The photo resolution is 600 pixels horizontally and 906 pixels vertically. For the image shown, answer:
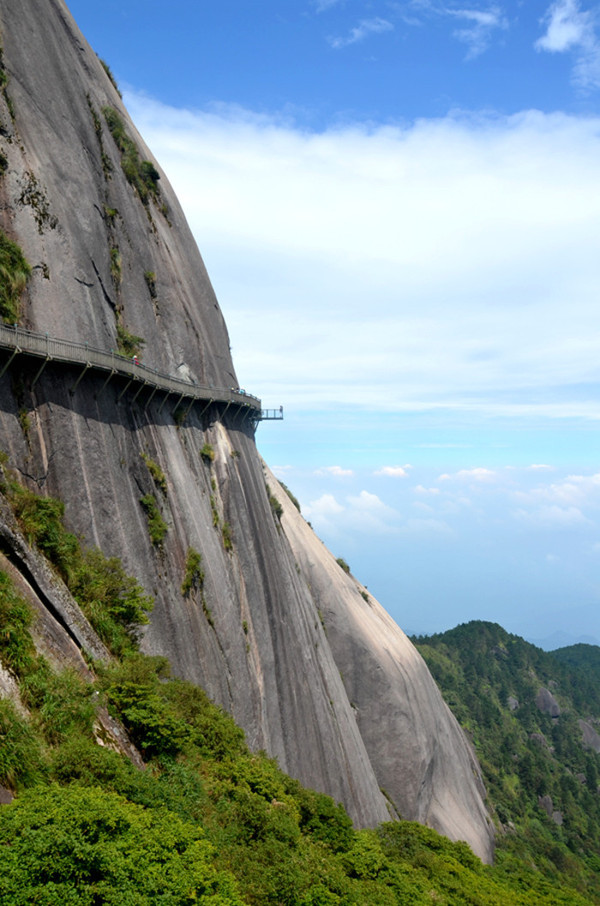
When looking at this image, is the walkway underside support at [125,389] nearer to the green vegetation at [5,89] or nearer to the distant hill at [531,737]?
the green vegetation at [5,89]

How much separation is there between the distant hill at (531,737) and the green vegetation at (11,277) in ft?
204

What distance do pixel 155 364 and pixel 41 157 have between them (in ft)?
31.7

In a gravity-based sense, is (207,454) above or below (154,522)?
above

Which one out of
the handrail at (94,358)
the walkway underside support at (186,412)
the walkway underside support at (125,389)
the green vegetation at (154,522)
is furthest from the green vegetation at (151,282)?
the green vegetation at (154,522)

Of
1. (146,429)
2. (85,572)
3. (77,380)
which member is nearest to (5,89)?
(77,380)

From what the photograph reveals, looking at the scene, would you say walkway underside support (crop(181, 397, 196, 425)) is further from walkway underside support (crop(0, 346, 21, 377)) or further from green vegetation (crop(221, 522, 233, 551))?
walkway underside support (crop(0, 346, 21, 377))

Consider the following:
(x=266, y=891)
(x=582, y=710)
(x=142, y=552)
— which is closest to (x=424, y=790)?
(x=142, y=552)

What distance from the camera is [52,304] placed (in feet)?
76.4

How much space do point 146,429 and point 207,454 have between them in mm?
6247

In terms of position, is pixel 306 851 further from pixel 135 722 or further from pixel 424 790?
pixel 424 790

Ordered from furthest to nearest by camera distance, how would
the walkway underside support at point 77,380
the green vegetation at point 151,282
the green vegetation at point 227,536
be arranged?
the green vegetation at point 227,536
the green vegetation at point 151,282
the walkway underside support at point 77,380

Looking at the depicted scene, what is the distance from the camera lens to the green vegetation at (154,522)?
25.4 metres

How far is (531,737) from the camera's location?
118 m

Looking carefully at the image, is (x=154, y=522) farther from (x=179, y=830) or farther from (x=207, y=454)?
(x=179, y=830)
